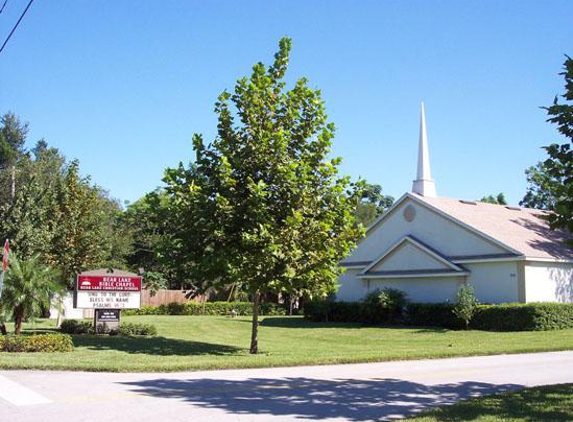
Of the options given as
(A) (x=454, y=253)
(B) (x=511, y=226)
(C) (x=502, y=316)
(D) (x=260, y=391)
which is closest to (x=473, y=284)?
(A) (x=454, y=253)

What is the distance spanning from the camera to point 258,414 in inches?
359

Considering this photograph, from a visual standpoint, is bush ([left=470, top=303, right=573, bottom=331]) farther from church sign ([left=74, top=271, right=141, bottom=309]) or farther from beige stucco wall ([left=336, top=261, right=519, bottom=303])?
church sign ([left=74, top=271, right=141, bottom=309])

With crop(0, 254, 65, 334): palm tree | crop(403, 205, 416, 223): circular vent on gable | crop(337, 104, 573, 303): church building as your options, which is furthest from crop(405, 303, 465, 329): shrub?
crop(0, 254, 65, 334): palm tree

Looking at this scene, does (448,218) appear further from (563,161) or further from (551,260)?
(563,161)

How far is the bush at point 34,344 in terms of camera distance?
1619 centimetres

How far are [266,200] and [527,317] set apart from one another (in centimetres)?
1513

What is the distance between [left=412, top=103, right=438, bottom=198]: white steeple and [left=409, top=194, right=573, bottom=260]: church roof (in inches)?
59.3

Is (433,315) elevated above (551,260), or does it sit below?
below

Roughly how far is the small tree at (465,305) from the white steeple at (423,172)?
10024 millimetres

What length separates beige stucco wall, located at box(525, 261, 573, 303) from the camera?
98.1 ft

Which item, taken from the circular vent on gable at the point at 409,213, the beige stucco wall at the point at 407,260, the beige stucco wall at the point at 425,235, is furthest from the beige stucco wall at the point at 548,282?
the circular vent on gable at the point at 409,213

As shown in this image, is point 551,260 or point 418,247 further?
point 418,247

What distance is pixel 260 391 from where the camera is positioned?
36.7ft

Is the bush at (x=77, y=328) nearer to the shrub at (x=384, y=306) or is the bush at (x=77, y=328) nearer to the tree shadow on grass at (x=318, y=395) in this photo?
the tree shadow on grass at (x=318, y=395)
